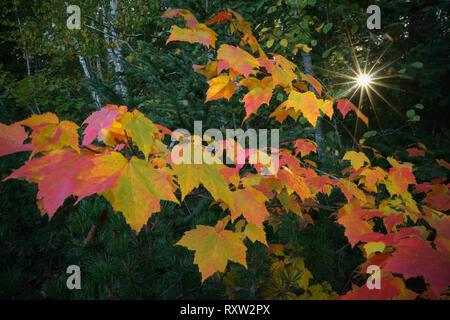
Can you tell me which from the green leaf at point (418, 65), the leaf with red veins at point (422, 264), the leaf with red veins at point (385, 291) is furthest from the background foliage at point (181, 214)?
the leaf with red veins at point (422, 264)

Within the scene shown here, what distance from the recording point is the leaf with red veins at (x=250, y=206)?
1.05m

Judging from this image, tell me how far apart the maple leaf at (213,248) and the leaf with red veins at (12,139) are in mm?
705

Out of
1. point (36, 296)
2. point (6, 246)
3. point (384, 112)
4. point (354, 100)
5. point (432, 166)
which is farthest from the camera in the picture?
point (354, 100)

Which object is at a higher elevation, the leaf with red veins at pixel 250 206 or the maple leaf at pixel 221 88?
the maple leaf at pixel 221 88

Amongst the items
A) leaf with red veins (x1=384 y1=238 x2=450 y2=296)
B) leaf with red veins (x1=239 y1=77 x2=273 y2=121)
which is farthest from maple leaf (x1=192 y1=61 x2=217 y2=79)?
leaf with red veins (x1=384 y1=238 x2=450 y2=296)

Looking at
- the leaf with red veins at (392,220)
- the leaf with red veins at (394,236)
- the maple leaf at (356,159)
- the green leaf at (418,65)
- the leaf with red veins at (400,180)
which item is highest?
the green leaf at (418,65)

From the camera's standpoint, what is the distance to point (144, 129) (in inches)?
33.1

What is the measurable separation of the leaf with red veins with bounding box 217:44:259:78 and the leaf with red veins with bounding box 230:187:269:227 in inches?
24.3

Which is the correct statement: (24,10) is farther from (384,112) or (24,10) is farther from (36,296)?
(384,112)

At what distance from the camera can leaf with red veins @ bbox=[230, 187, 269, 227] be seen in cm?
105

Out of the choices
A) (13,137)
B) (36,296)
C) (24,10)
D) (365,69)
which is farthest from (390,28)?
(24,10)

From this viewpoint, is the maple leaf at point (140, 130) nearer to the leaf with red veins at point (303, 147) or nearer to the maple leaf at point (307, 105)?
the maple leaf at point (307, 105)

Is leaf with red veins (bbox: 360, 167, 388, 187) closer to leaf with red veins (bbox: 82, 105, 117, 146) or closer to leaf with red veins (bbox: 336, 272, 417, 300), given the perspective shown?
leaf with red veins (bbox: 336, 272, 417, 300)
